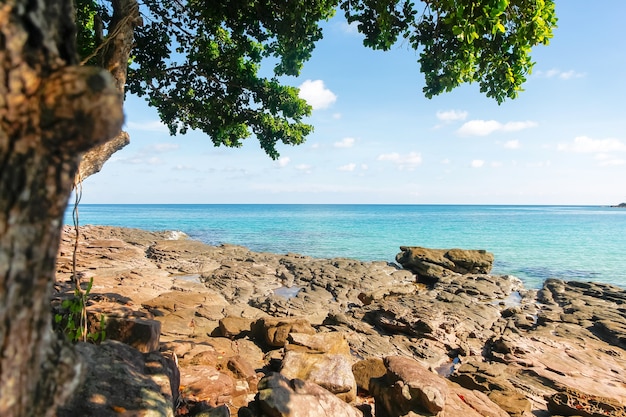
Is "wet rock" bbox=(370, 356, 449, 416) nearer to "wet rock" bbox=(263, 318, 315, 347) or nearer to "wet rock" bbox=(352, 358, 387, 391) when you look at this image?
"wet rock" bbox=(352, 358, 387, 391)

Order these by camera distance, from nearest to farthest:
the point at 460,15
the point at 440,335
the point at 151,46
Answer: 1. the point at 460,15
2. the point at 151,46
3. the point at 440,335

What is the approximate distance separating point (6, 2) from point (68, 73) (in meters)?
0.33

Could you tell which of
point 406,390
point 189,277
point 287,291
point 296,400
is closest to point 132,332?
point 296,400

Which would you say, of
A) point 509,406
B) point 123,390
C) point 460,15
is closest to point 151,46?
point 460,15

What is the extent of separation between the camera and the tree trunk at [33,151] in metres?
1.41

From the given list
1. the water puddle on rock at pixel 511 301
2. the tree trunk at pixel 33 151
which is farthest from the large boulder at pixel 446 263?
the tree trunk at pixel 33 151

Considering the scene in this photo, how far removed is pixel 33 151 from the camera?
4.75 feet

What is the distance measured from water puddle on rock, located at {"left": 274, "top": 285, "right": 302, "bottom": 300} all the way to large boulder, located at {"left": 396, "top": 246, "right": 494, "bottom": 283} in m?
9.28

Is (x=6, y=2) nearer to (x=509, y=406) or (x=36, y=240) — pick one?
(x=36, y=240)

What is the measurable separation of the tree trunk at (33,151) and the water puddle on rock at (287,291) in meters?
17.7

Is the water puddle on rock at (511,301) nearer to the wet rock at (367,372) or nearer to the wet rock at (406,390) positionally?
the wet rock at (367,372)

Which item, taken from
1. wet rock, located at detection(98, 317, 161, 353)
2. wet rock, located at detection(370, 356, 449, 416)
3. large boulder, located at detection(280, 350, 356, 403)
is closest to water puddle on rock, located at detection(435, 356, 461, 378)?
wet rock, located at detection(370, 356, 449, 416)

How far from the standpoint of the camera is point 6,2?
1.40 metres

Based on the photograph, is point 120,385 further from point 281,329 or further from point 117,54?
point 281,329
